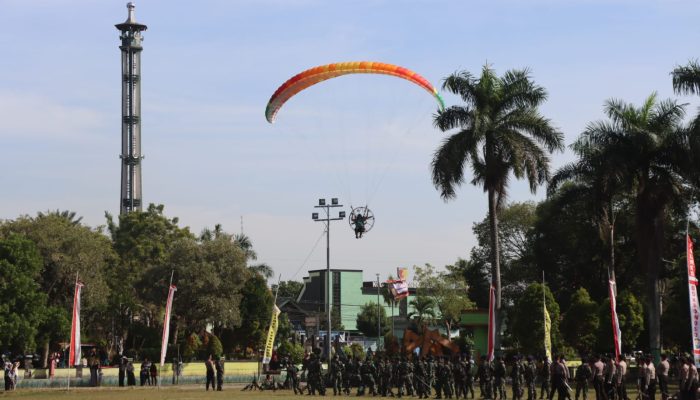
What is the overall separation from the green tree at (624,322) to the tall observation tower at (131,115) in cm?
7424

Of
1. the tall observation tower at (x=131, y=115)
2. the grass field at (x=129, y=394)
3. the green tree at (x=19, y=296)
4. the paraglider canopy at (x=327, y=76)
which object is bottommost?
the grass field at (x=129, y=394)

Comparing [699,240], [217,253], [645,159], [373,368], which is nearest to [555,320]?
[699,240]

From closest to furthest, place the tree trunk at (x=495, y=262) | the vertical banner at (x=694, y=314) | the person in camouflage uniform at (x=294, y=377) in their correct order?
the vertical banner at (x=694, y=314)
the person in camouflage uniform at (x=294, y=377)
the tree trunk at (x=495, y=262)

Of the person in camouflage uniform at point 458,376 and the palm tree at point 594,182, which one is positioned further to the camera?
the palm tree at point 594,182

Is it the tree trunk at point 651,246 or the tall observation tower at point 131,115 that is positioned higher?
the tall observation tower at point 131,115

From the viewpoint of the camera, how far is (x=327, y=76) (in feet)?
146

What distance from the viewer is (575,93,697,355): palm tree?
4469cm

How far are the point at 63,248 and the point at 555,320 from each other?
31.1 meters

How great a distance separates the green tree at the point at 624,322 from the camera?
5538 centimetres

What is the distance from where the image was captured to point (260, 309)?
78438 mm

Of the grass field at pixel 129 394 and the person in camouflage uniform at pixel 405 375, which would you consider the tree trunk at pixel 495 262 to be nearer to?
the grass field at pixel 129 394

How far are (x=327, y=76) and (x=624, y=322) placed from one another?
74.3 feet

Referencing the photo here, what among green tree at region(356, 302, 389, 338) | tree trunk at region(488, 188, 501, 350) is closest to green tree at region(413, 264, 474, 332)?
green tree at region(356, 302, 389, 338)

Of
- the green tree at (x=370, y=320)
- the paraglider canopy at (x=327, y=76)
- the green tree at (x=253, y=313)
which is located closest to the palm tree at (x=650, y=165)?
the paraglider canopy at (x=327, y=76)
